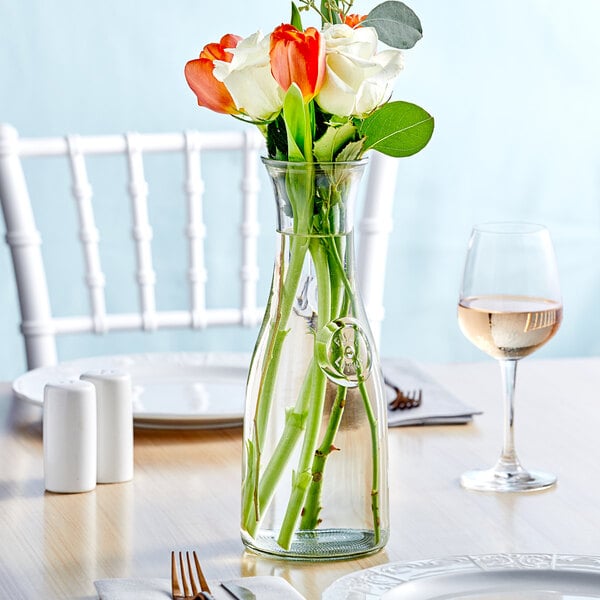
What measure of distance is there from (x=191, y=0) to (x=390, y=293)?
1.16m

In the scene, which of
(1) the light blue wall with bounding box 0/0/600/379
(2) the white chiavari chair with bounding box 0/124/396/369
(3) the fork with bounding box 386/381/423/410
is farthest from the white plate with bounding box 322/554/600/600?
(1) the light blue wall with bounding box 0/0/600/379

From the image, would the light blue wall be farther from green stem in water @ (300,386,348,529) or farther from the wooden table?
green stem in water @ (300,386,348,529)

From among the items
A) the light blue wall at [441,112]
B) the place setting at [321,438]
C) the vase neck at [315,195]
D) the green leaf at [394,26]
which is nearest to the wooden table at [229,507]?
the place setting at [321,438]

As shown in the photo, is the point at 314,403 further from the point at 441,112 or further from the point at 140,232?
the point at 441,112

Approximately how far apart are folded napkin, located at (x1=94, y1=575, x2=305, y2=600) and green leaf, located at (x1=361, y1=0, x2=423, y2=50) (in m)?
0.35

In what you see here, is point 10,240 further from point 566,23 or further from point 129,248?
point 566,23

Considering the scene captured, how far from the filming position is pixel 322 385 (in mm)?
752

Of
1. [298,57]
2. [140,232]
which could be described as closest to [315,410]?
[298,57]

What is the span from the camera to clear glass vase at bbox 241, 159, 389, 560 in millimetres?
751

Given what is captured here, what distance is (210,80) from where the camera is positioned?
740mm

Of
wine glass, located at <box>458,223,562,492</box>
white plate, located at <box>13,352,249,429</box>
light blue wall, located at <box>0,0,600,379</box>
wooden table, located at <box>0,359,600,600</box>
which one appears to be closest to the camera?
wooden table, located at <box>0,359,600,600</box>

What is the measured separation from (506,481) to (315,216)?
0.32 meters

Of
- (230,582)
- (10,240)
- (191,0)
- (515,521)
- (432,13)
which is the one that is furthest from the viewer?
(432,13)

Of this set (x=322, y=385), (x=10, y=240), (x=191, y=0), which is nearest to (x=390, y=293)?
(x=191, y=0)
